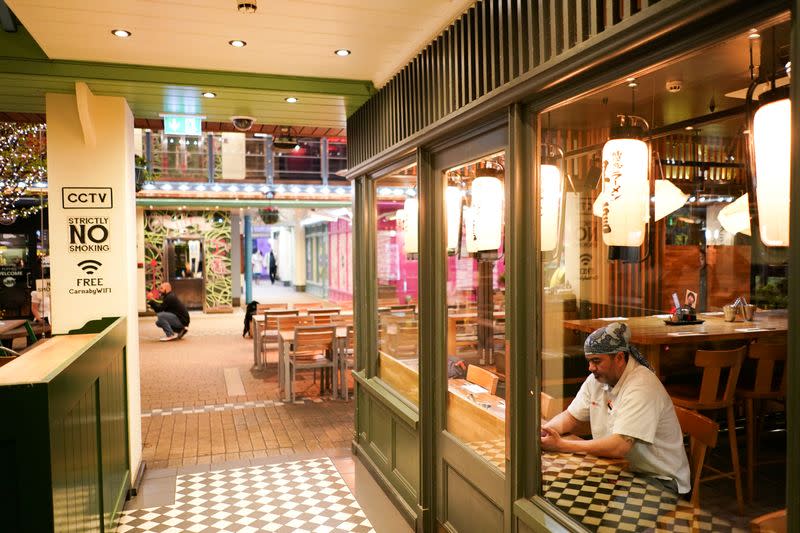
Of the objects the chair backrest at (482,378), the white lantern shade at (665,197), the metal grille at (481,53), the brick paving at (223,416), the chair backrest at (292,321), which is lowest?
the brick paving at (223,416)

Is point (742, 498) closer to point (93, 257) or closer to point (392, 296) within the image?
point (392, 296)

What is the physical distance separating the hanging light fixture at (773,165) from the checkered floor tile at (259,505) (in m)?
3.24

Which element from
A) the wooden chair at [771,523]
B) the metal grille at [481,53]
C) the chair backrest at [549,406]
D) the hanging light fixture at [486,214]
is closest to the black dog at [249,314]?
the metal grille at [481,53]

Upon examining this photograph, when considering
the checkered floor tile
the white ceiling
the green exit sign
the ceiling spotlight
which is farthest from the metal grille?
the checkered floor tile

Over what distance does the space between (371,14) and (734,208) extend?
219 cm

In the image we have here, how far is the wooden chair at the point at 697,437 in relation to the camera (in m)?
2.40

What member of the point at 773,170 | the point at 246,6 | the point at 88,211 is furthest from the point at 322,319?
the point at 773,170

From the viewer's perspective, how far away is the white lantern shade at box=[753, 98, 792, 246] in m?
1.47

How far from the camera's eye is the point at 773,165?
151 centimetres

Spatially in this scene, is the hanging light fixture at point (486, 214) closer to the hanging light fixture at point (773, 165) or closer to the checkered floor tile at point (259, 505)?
the hanging light fixture at point (773, 165)

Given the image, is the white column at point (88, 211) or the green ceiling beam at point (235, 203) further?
the green ceiling beam at point (235, 203)

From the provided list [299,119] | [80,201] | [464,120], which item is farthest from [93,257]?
[464,120]

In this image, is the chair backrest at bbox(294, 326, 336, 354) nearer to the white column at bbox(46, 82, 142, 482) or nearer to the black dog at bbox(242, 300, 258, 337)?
the white column at bbox(46, 82, 142, 482)

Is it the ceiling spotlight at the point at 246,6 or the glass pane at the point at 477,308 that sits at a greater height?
the ceiling spotlight at the point at 246,6
